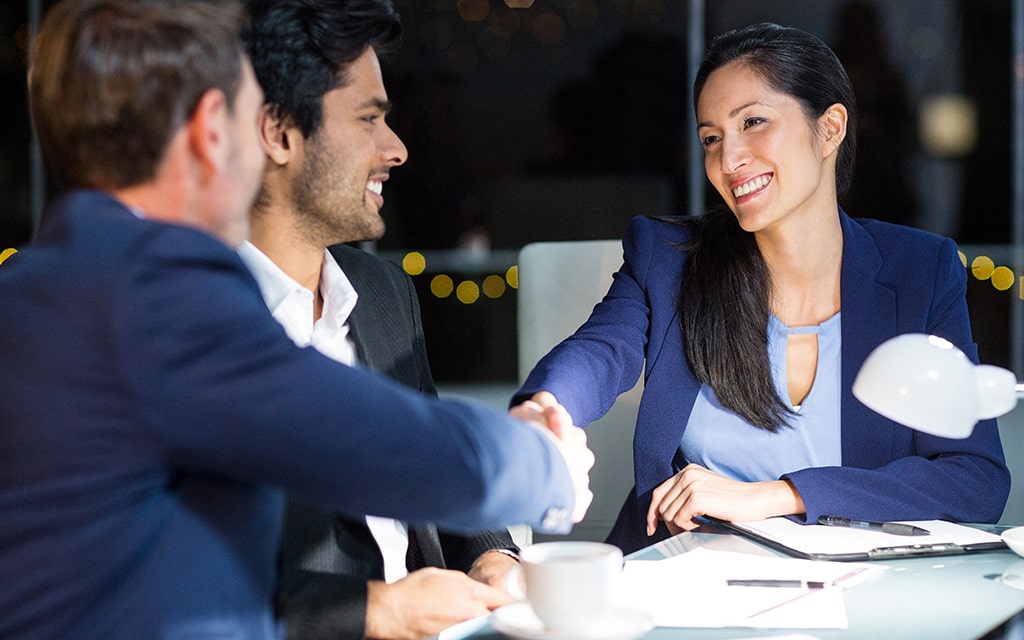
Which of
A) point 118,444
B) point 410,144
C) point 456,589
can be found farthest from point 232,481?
point 410,144

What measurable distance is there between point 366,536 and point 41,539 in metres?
0.86

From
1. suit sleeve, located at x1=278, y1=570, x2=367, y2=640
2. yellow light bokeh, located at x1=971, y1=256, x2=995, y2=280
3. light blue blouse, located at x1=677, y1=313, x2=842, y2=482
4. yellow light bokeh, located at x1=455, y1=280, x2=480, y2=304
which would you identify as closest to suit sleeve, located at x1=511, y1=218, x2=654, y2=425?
light blue blouse, located at x1=677, y1=313, x2=842, y2=482

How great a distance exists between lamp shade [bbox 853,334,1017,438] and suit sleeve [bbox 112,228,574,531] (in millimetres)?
497

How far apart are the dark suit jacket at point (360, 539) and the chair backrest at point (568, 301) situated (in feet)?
1.28

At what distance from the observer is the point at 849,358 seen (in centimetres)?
209

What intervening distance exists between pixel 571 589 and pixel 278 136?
3.74ft

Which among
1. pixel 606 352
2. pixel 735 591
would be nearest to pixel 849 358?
pixel 606 352

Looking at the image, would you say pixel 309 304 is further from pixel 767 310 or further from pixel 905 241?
pixel 905 241

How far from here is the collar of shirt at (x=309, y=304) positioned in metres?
1.87

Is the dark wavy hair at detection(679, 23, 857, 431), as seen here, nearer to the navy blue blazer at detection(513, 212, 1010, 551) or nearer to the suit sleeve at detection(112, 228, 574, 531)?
the navy blue blazer at detection(513, 212, 1010, 551)

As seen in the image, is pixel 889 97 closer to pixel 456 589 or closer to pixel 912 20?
pixel 912 20

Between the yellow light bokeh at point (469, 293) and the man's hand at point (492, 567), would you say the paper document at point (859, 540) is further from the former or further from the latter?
the yellow light bokeh at point (469, 293)

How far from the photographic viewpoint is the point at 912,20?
4980mm

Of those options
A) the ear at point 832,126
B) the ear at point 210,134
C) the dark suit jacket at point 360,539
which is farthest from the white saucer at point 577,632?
the ear at point 832,126
